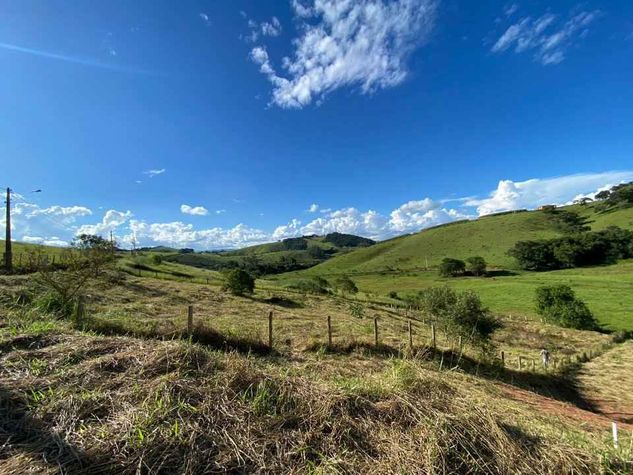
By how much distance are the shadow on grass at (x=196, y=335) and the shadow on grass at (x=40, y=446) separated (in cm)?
698

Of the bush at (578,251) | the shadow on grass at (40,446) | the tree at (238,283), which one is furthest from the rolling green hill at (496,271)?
the shadow on grass at (40,446)

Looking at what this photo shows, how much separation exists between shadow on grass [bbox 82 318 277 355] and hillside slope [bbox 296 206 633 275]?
341 ft

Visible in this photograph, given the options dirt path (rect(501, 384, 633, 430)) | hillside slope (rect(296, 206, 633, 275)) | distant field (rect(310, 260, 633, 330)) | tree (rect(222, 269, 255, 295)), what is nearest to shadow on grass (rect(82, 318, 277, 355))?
dirt path (rect(501, 384, 633, 430))

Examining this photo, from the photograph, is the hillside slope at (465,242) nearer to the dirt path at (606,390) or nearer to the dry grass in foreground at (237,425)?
the dirt path at (606,390)

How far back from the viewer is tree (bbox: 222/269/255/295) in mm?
40562

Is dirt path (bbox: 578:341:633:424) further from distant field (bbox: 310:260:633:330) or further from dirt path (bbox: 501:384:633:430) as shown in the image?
distant field (bbox: 310:260:633:330)

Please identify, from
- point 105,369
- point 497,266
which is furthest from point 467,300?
point 497,266

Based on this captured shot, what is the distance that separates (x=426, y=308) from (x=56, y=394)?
83.8 ft

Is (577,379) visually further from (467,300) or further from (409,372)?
(409,372)

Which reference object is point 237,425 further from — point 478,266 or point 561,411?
point 478,266

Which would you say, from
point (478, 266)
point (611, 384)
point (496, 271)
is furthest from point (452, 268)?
point (611, 384)

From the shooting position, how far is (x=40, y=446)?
8.95ft

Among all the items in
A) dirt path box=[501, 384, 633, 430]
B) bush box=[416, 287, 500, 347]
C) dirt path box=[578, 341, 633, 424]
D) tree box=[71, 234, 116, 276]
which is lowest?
dirt path box=[578, 341, 633, 424]

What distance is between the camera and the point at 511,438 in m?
3.20
